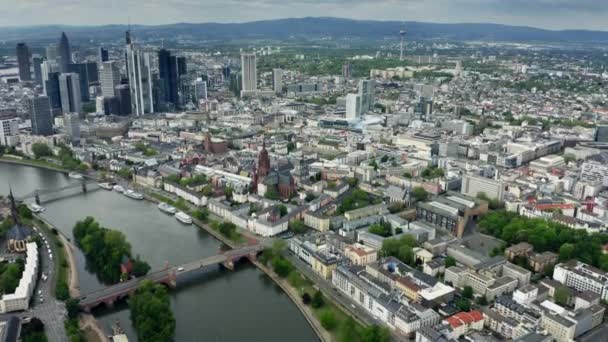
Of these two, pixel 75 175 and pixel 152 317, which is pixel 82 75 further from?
pixel 152 317

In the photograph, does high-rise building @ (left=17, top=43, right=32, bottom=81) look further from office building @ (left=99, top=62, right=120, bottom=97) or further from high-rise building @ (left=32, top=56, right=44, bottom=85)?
office building @ (left=99, top=62, right=120, bottom=97)

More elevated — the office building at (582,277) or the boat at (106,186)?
the office building at (582,277)

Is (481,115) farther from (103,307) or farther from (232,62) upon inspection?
(232,62)

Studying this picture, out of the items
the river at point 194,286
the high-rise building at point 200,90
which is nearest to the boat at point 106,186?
the river at point 194,286

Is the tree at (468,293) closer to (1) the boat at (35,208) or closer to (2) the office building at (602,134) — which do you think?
(1) the boat at (35,208)

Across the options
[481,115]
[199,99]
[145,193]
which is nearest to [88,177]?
[145,193]

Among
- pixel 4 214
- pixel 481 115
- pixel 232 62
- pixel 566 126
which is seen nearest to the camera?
pixel 4 214

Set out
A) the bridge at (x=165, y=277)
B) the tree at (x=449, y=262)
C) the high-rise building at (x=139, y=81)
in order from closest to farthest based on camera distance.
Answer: the bridge at (x=165, y=277)
the tree at (x=449, y=262)
the high-rise building at (x=139, y=81)
